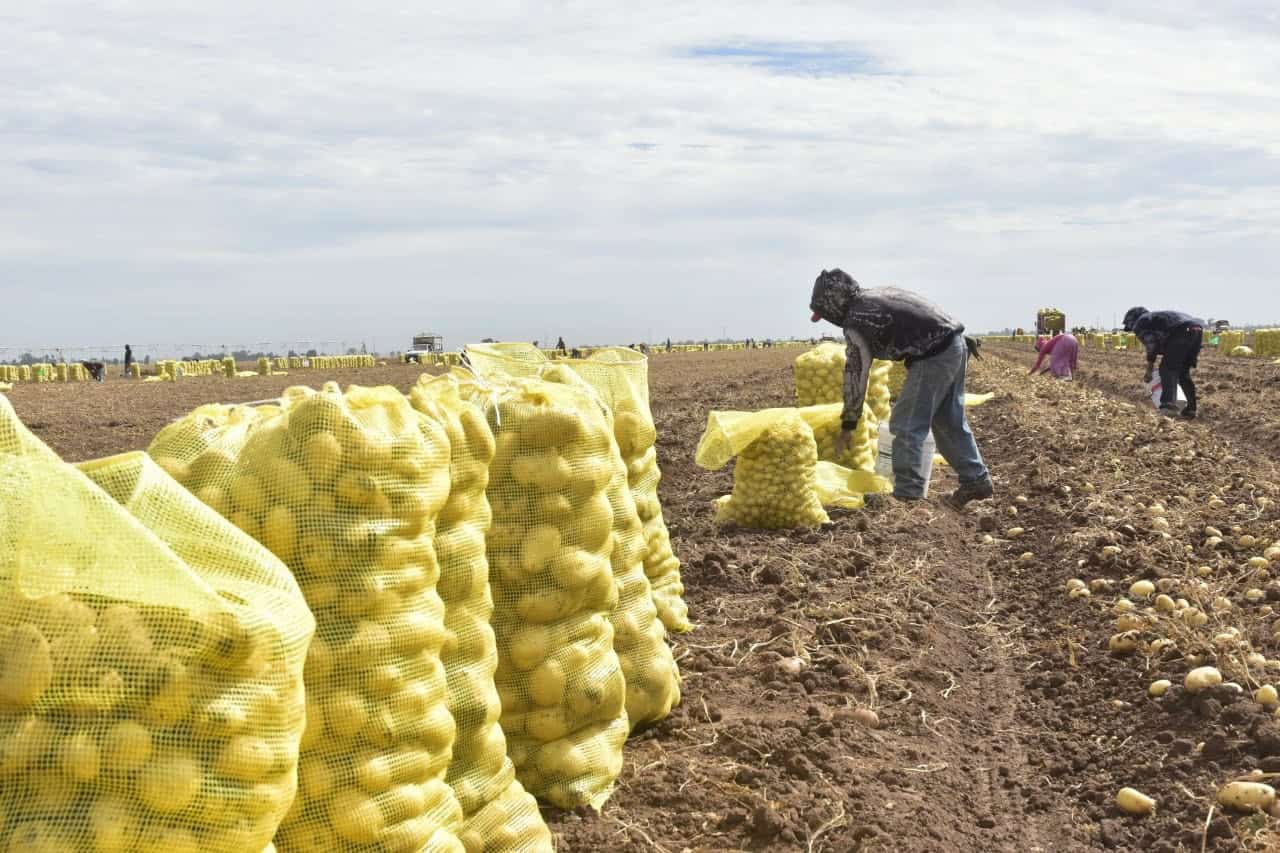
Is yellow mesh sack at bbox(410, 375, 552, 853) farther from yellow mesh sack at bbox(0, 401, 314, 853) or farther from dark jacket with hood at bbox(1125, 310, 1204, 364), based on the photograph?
dark jacket with hood at bbox(1125, 310, 1204, 364)

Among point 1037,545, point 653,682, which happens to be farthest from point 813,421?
point 653,682

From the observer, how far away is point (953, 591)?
219 inches

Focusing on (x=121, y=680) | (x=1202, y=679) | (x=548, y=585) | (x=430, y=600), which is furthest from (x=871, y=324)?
(x=121, y=680)

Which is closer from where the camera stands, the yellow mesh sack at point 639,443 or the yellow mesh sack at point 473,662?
the yellow mesh sack at point 473,662

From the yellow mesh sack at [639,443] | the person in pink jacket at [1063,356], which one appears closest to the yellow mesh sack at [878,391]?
the yellow mesh sack at [639,443]

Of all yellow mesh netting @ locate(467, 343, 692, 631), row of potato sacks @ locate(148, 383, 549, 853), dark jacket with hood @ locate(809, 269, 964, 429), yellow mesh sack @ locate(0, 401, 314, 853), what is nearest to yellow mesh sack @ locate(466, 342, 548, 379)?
yellow mesh netting @ locate(467, 343, 692, 631)

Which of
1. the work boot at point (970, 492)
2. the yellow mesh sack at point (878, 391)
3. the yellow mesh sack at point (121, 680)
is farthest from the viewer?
the yellow mesh sack at point (878, 391)

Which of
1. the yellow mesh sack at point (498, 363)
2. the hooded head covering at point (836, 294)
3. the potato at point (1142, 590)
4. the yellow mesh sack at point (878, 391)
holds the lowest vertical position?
the potato at point (1142, 590)

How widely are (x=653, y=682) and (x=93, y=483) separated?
2050 mm

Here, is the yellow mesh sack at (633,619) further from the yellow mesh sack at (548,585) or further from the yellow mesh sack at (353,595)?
the yellow mesh sack at (353,595)

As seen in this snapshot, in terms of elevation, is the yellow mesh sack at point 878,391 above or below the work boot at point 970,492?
above

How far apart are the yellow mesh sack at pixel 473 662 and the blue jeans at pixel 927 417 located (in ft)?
16.3

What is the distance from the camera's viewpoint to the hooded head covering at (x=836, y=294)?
23.8ft

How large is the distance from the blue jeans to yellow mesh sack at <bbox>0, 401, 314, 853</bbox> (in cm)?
588
